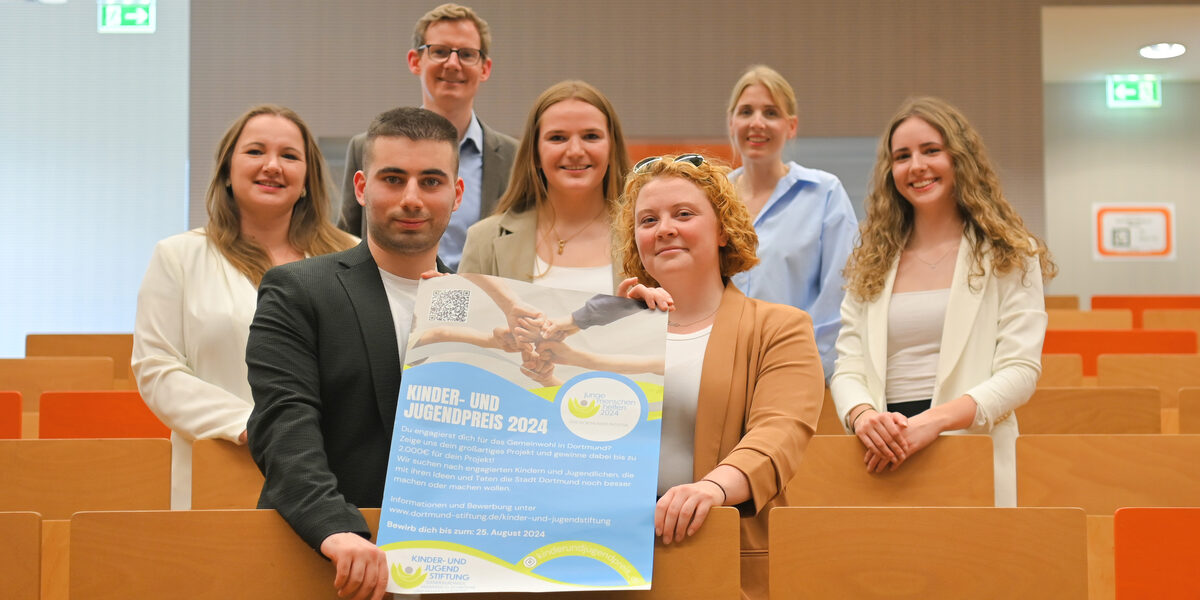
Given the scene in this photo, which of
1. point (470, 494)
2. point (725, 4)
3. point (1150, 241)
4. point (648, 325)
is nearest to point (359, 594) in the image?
point (470, 494)

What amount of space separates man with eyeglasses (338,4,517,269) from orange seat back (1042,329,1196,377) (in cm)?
274

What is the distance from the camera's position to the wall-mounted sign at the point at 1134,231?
9844 mm

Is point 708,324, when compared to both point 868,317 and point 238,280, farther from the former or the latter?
point 238,280

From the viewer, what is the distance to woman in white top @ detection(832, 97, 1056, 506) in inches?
108

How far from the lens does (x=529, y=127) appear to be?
2.96 m

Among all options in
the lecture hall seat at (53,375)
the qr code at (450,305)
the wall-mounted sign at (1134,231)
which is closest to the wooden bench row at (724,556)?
the qr code at (450,305)

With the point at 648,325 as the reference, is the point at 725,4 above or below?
above

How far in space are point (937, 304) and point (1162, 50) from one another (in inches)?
282

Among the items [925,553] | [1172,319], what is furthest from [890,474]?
[1172,319]

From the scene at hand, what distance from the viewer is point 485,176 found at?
3.64m

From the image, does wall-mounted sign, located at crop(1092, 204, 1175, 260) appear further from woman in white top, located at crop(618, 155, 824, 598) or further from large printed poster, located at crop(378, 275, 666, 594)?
large printed poster, located at crop(378, 275, 666, 594)

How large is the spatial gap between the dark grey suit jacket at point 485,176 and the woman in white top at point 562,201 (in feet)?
1.83

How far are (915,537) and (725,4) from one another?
255 inches

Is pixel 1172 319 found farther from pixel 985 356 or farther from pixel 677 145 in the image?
pixel 985 356
